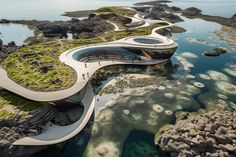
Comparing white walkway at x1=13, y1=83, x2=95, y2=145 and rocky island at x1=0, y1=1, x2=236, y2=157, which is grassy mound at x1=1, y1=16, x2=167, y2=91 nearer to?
rocky island at x1=0, y1=1, x2=236, y2=157

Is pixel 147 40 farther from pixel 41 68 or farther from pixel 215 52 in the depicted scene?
pixel 41 68

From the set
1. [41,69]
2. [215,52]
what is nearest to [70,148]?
[41,69]

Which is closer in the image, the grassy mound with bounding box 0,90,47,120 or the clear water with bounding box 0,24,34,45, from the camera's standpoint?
the grassy mound with bounding box 0,90,47,120

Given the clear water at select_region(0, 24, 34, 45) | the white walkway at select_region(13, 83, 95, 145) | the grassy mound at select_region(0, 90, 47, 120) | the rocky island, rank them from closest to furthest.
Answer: the white walkway at select_region(13, 83, 95, 145) < the rocky island < the grassy mound at select_region(0, 90, 47, 120) < the clear water at select_region(0, 24, 34, 45)

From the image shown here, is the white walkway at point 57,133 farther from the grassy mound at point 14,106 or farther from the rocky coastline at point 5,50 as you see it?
the rocky coastline at point 5,50

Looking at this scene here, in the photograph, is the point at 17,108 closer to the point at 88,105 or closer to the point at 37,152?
the point at 37,152

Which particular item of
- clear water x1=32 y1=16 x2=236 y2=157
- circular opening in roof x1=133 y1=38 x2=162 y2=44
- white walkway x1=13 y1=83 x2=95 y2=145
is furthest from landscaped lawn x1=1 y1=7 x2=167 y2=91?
circular opening in roof x1=133 y1=38 x2=162 y2=44

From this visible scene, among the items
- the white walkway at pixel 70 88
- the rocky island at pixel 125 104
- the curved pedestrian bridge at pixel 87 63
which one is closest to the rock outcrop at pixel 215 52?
the rocky island at pixel 125 104
